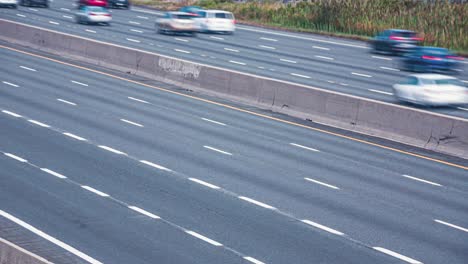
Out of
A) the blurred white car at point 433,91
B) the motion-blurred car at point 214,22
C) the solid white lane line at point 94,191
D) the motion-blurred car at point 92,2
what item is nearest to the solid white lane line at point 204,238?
the solid white lane line at point 94,191

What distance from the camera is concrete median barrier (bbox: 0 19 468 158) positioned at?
24156mm

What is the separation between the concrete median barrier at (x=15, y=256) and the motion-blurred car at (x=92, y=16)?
48.4 meters

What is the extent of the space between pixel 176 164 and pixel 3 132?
19.1 ft

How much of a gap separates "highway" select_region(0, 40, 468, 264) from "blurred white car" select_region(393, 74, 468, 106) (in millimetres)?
5567

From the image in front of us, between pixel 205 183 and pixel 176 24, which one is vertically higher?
pixel 205 183

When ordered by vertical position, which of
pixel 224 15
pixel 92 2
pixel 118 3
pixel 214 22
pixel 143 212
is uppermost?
pixel 143 212

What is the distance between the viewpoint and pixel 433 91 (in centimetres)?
3062

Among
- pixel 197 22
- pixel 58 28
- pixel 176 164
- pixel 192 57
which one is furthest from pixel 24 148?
pixel 197 22

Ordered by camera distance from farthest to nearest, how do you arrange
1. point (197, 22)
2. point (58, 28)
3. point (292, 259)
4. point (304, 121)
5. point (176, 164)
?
point (197, 22) → point (58, 28) → point (304, 121) → point (176, 164) → point (292, 259)

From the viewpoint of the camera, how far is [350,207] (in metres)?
17.2

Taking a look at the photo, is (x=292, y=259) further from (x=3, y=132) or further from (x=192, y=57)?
(x=192, y=57)

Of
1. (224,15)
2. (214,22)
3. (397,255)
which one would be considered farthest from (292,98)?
(224,15)

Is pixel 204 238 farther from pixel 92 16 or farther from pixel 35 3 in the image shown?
pixel 35 3

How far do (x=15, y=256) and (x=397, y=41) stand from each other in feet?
131
